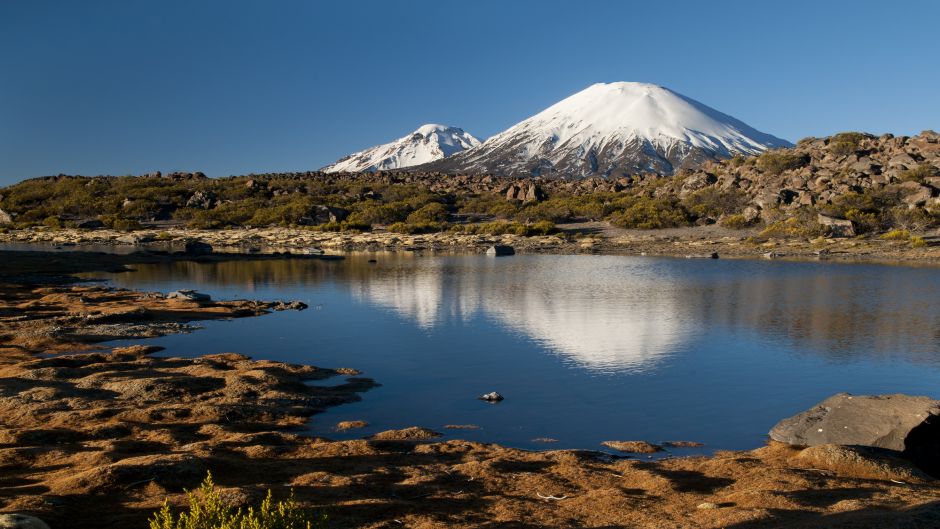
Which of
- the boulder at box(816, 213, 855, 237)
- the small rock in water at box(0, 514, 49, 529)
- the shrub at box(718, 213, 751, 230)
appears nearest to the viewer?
the small rock in water at box(0, 514, 49, 529)

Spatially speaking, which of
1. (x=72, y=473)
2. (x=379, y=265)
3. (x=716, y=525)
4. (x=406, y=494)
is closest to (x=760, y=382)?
(x=716, y=525)

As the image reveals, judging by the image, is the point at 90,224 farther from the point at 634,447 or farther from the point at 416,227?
the point at 634,447

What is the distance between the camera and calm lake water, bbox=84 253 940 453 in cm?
1442

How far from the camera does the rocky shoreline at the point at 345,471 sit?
8.55 meters

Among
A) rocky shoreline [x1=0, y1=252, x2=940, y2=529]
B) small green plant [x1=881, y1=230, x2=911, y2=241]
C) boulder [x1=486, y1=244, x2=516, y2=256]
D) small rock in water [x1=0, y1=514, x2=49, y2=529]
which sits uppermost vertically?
small green plant [x1=881, y1=230, x2=911, y2=241]

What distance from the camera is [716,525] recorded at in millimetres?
8109

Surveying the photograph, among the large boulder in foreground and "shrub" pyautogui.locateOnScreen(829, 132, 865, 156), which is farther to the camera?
"shrub" pyautogui.locateOnScreen(829, 132, 865, 156)

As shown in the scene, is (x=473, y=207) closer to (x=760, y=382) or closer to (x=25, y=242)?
(x=25, y=242)

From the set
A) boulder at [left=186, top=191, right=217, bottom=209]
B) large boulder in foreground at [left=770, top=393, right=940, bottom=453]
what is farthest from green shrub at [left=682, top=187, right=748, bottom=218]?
large boulder in foreground at [left=770, top=393, right=940, bottom=453]

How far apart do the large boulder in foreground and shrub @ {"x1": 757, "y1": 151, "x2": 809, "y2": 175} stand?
274 ft

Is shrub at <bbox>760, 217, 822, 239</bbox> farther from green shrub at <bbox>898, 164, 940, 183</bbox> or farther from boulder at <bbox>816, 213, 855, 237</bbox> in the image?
green shrub at <bbox>898, 164, 940, 183</bbox>

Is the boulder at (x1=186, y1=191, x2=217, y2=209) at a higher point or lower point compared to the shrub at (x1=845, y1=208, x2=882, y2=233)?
higher

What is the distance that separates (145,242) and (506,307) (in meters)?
59.1

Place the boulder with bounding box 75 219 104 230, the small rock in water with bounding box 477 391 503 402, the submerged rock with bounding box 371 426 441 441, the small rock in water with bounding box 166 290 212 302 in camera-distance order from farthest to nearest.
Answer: the boulder with bounding box 75 219 104 230
the small rock in water with bounding box 166 290 212 302
the small rock in water with bounding box 477 391 503 402
the submerged rock with bounding box 371 426 441 441
